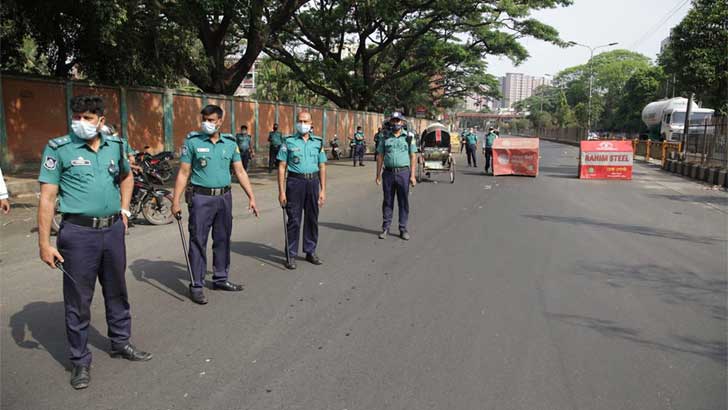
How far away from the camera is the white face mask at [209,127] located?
5.04 metres

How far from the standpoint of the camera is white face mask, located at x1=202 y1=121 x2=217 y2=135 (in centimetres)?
504

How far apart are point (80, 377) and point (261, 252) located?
381 cm

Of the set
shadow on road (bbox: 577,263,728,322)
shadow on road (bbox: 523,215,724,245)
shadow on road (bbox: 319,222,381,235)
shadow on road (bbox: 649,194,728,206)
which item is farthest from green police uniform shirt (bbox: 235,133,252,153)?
shadow on road (bbox: 577,263,728,322)

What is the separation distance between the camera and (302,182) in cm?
647

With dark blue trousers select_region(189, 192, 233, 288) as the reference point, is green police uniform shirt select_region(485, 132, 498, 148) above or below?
above

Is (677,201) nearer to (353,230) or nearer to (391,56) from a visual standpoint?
(353,230)

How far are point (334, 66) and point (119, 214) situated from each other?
1160 inches

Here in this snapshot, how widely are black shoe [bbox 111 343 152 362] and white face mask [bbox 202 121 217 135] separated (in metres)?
2.06

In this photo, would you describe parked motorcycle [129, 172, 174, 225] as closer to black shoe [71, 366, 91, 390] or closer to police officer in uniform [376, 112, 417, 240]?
police officer in uniform [376, 112, 417, 240]

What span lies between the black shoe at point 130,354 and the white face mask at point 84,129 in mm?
1503

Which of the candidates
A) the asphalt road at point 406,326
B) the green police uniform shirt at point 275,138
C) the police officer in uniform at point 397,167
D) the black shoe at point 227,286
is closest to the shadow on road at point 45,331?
the asphalt road at point 406,326

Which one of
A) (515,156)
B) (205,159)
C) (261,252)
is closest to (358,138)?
(515,156)

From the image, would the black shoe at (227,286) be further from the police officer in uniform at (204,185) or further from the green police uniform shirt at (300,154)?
the green police uniform shirt at (300,154)

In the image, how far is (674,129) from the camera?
35812mm
